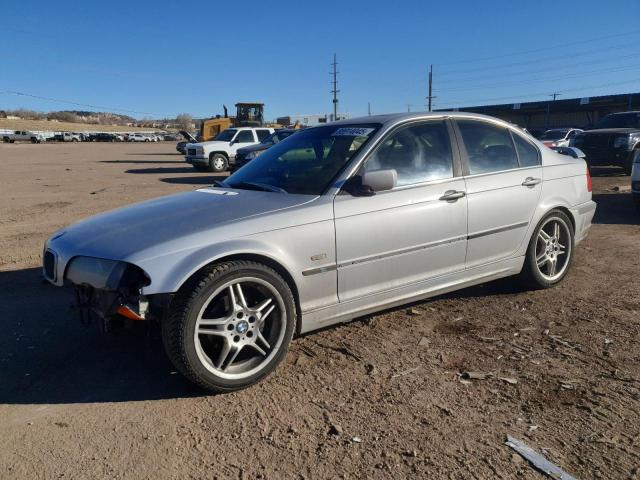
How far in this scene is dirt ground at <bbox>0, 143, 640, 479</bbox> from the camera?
2.51m

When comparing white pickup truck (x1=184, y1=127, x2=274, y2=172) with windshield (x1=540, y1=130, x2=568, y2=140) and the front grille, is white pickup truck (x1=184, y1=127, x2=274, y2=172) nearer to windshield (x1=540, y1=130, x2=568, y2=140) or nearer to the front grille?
windshield (x1=540, y1=130, x2=568, y2=140)

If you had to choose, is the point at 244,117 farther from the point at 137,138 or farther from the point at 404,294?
the point at 137,138

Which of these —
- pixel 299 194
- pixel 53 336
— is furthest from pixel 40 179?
pixel 299 194

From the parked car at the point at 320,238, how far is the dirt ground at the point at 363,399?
304mm

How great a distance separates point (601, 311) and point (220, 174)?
17604mm

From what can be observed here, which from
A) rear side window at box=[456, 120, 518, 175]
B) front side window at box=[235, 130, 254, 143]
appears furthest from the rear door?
front side window at box=[235, 130, 254, 143]

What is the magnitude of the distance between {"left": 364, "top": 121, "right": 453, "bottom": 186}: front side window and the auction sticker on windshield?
7.2 inches

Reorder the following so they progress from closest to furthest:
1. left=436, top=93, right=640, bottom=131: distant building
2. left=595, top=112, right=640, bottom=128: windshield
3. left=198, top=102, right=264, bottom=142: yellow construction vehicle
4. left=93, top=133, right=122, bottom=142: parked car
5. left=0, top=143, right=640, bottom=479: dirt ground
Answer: left=0, top=143, right=640, bottom=479: dirt ground
left=595, top=112, right=640, bottom=128: windshield
left=198, top=102, right=264, bottom=142: yellow construction vehicle
left=436, top=93, right=640, bottom=131: distant building
left=93, top=133, right=122, bottom=142: parked car

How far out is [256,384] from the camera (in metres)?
3.27

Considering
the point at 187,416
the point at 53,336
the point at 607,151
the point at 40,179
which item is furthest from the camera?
the point at 40,179

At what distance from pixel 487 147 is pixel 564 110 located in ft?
162

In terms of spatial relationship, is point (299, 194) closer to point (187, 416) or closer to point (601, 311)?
point (187, 416)

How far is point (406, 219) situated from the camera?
149 inches

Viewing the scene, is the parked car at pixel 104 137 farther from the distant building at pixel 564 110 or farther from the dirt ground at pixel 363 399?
the dirt ground at pixel 363 399
